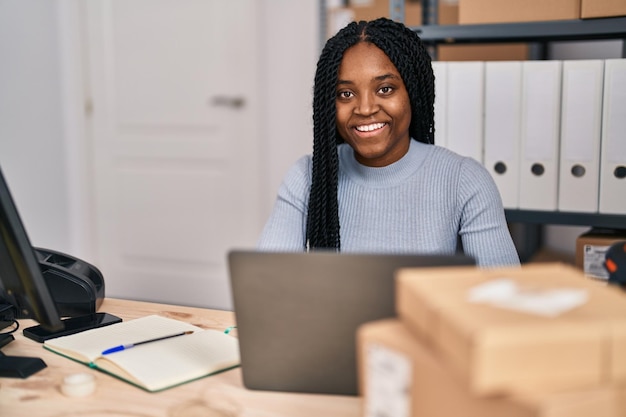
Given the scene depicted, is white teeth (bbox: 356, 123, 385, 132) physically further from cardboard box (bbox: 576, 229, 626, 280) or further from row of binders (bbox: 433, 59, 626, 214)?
cardboard box (bbox: 576, 229, 626, 280)

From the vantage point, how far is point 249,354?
0.97 metres

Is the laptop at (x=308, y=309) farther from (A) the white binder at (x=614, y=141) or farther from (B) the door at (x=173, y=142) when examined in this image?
(B) the door at (x=173, y=142)

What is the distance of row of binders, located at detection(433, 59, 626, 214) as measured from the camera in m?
1.81

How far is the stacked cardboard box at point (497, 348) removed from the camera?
0.60m

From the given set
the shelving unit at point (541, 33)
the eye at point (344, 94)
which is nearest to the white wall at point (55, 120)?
the shelving unit at point (541, 33)

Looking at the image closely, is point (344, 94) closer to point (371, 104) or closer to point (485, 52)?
point (371, 104)

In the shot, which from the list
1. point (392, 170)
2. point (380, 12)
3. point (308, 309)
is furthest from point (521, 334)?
point (380, 12)

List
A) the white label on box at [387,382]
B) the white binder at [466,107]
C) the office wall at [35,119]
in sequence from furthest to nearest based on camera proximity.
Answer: the office wall at [35,119]
the white binder at [466,107]
the white label on box at [387,382]

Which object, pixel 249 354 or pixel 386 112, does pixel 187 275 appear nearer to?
pixel 386 112

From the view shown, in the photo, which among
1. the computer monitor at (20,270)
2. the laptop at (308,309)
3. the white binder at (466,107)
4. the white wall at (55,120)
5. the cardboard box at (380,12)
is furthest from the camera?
the white wall at (55,120)

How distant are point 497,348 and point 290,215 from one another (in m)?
0.99

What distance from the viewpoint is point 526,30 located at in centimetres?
188

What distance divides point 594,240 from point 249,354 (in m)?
1.20

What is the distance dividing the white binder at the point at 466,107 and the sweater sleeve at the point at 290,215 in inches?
20.2
